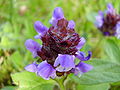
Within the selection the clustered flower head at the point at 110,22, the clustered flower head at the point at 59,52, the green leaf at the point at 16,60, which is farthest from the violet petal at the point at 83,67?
the clustered flower head at the point at 110,22

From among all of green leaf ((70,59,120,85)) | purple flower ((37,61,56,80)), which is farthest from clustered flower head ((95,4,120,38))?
purple flower ((37,61,56,80))

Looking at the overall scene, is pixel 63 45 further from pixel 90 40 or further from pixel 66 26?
pixel 90 40

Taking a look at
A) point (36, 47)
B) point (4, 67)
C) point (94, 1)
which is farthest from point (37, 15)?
point (36, 47)

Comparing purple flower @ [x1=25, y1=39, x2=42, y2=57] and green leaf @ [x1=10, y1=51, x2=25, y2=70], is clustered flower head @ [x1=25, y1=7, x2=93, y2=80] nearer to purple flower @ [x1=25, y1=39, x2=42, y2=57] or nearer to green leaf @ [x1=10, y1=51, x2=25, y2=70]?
purple flower @ [x1=25, y1=39, x2=42, y2=57]

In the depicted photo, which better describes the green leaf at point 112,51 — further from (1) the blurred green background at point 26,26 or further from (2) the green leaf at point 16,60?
(2) the green leaf at point 16,60

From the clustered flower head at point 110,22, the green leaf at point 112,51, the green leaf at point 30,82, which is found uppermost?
the clustered flower head at point 110,22
